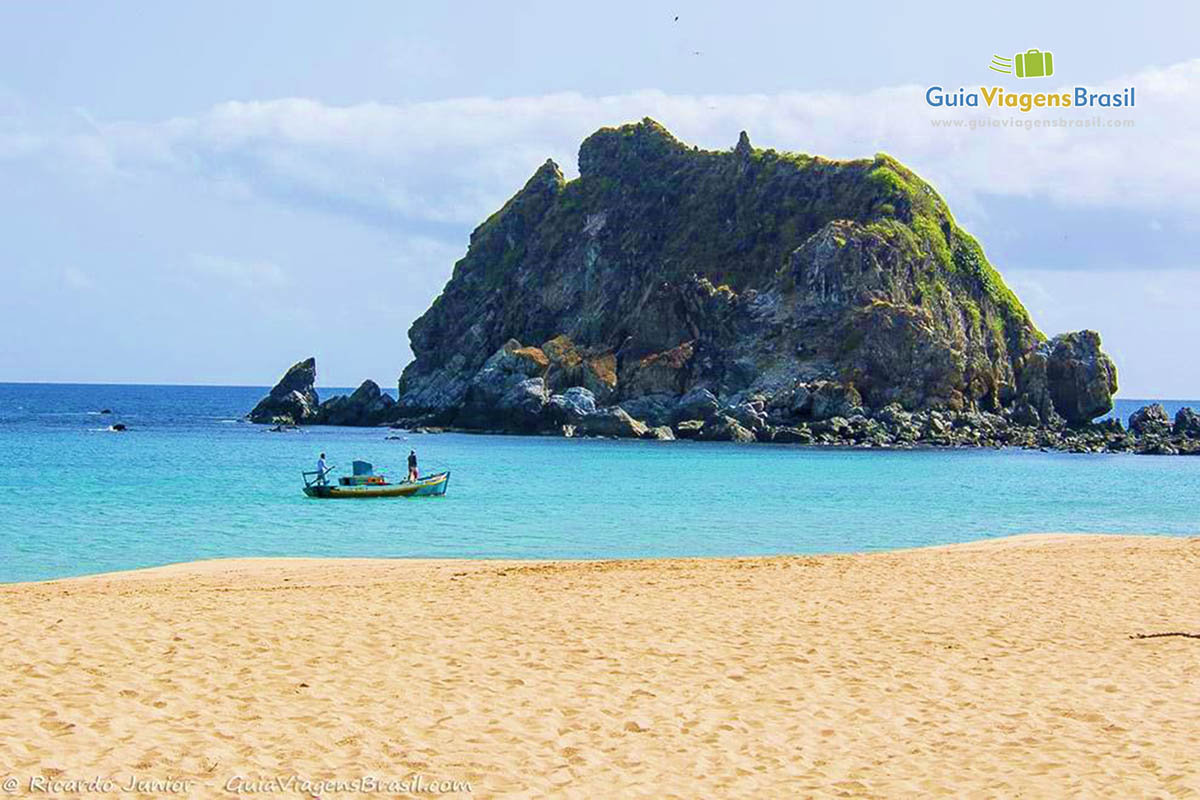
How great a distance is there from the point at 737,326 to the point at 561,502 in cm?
6273

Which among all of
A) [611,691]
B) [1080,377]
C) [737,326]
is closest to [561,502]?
[611,691]

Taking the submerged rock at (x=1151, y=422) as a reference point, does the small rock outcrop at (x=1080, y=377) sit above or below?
above

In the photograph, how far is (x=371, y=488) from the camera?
44062 mm

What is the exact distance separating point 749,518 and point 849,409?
186ft

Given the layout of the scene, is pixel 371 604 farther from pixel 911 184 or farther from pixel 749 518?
pixel 911 184

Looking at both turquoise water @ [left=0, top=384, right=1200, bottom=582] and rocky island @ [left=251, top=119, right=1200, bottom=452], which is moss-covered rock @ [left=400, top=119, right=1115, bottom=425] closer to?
rocky island @ [left=251, top=119, right=1200, bottom=452]

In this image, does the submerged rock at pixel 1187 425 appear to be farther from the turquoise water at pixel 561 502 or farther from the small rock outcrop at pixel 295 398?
the small rock outcrop at pixel 295 398

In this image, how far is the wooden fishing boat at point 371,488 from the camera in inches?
1726

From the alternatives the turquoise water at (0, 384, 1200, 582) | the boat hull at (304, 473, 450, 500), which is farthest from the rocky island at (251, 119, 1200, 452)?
the boat hull at (304, 473, 450, 500)

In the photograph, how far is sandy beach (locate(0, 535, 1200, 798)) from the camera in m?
8.96

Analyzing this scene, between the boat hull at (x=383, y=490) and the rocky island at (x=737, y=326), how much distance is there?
4544cm

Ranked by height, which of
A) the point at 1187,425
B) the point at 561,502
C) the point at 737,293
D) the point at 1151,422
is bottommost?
the point at 561,502

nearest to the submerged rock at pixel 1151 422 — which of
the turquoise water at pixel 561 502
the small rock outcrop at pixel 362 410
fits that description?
the turquoise water at pixel 561 502

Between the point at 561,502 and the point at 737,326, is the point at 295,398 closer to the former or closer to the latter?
the point at 737,326
